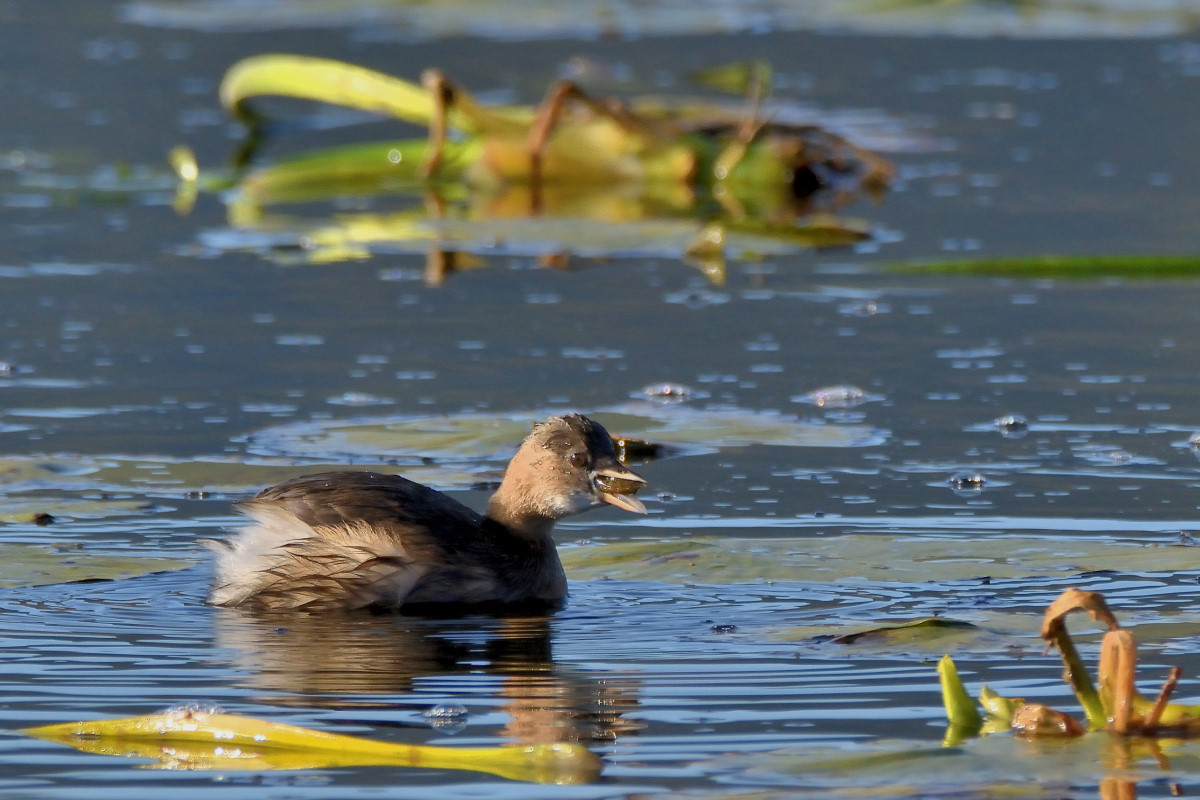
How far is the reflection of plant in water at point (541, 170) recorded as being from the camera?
484 inches

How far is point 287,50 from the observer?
20797mm

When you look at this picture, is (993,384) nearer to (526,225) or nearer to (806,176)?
(526,225)

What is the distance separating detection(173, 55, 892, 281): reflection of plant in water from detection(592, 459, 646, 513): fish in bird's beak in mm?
5647

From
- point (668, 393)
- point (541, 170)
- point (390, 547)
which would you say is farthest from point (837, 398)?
point (541, 170)

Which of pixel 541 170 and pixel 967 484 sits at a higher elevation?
pixel 541 170

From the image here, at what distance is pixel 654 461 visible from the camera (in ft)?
25.1

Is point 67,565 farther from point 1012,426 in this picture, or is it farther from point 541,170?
point 541,170

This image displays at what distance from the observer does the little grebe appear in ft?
19.5

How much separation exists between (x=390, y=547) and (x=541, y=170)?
8.07 metres

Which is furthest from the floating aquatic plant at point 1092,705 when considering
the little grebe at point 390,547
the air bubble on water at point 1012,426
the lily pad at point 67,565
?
the air bubble on water at point 1012,426

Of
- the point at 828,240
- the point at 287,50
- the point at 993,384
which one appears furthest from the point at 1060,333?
the point at 287,50

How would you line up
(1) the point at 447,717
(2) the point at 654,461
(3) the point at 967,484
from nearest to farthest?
1. (1) the point at 447,717
2. (3) the point at 967,484
3. (2) the point at 654,461

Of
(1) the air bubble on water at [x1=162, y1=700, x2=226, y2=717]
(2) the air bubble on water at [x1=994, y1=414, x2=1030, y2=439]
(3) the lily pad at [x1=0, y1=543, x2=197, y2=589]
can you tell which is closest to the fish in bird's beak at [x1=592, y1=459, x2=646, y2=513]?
(3) the lily pad at [x1=0, y1=543, x2=197, y2=589]

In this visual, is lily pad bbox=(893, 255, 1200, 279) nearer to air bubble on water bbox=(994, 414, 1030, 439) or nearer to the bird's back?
air bubble on water bbox=(994, 414, 1030, 439)
